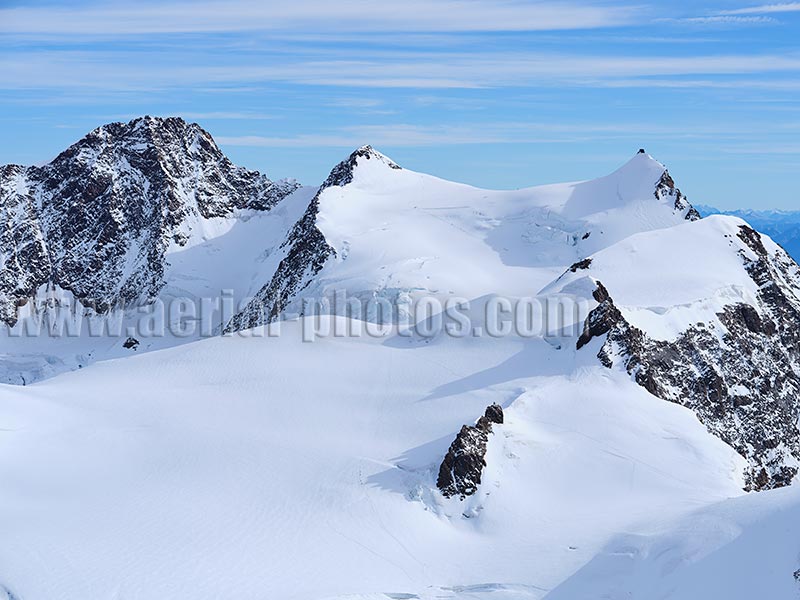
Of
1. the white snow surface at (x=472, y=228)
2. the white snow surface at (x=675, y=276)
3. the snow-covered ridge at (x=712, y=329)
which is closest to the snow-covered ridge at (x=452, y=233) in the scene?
the white snow surface at (x=472, y=228)

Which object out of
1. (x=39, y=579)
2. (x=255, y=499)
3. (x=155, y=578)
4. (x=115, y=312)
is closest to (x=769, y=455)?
(x=255, y=499)

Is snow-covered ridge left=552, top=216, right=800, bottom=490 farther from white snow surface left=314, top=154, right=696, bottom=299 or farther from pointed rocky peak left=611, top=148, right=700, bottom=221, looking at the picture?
pointed rocky peak left=611, top=148, right=700, bottom=221

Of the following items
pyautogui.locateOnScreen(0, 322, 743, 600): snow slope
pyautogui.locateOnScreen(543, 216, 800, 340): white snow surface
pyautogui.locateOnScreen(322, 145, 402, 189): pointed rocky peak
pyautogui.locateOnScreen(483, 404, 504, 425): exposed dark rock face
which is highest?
pyautogui.locateOnScreen(322, 145, 402, 189): pointed rocky peak

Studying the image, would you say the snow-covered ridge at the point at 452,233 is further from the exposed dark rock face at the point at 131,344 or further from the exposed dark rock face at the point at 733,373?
the exposed dark rock face at the point at 733,373

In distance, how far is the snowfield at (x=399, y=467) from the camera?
31.9m

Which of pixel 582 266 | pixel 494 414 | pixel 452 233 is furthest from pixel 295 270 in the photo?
pixel 494 414

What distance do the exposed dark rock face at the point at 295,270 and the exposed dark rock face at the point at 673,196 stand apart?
35.1 m

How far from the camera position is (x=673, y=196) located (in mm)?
89625

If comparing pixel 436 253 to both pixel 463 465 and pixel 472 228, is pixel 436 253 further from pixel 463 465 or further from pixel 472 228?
pixel 463 465

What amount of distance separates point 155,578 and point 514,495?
16599 millimetres

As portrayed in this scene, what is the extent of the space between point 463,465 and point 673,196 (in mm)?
58651

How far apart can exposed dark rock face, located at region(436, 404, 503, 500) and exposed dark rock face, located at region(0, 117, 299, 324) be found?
76.5 meters

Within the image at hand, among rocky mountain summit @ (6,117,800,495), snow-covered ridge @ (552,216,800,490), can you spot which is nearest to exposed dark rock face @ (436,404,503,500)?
rocky mountain summit @ (6,117,800,495)

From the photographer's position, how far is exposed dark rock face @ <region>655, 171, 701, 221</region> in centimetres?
8794
